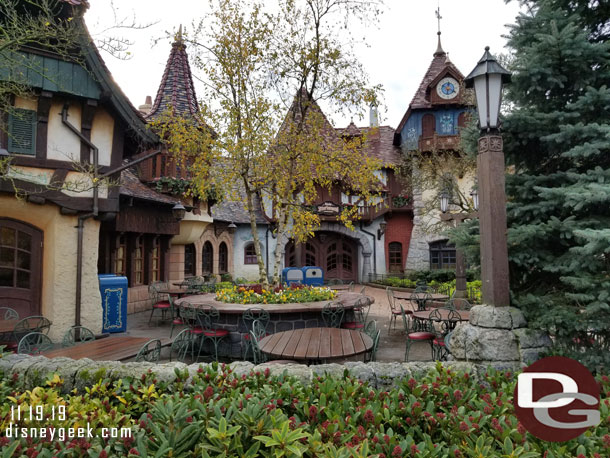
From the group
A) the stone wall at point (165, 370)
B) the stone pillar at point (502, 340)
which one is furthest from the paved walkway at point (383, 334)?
the stone wall at point (165, 370)

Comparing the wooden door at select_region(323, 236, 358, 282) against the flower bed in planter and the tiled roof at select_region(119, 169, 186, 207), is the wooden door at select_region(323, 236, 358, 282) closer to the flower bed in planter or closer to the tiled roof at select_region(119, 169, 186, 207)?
the tiled roof at select_region(119, 169, 186, 207)

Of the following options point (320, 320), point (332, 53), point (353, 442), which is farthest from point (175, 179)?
point (353, 442)

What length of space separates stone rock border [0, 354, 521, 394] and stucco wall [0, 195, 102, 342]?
4495 mm

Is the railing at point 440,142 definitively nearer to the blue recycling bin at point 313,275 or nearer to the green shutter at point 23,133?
the blue recycling bin at point 313,275

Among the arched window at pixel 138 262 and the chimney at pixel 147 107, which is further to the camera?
the chimney at pixel 147 107

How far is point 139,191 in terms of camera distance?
37.1 feet

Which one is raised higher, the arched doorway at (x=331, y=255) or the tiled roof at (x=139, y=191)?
the tiled roof at (x=139, y=191)

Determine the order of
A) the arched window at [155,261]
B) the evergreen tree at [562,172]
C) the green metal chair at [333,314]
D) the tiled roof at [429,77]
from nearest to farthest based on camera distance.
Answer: the evergreen tree at [562,172] < the green metal chair at [333,314] < the arched window at [155,261] < the tiled roof at [429,77]

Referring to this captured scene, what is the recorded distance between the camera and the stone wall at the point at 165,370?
10.6 ft

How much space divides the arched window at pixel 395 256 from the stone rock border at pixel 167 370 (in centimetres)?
1756

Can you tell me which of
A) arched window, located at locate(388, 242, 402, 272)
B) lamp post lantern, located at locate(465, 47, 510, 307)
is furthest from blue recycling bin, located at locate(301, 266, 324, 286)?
lamp post lantern, located at locate(465, 47, 510, 307)

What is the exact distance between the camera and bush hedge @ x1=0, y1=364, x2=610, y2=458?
194 centimetres

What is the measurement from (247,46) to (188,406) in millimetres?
7036

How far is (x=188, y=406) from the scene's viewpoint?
2436mm
